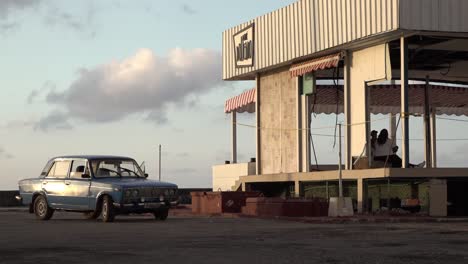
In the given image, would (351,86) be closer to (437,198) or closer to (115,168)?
(437,198)

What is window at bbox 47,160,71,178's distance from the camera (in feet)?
79.5

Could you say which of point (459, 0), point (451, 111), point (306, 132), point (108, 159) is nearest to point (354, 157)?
point (306, 132)

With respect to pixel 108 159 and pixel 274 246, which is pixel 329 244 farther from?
pixel 108 159

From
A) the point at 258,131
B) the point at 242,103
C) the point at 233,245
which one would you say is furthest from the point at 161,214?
the point at 242,103

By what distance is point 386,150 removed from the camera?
28.3 m

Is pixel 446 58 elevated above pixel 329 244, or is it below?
above

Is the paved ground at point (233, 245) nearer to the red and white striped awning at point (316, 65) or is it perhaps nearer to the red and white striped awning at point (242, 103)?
the red and white striped awning at point (316, 65)

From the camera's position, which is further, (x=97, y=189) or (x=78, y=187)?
(x=78, y=187)

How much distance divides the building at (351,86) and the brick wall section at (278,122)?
0.13 ft

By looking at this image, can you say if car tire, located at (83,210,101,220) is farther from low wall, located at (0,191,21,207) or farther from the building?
low wall, located at (0,191,21,207)

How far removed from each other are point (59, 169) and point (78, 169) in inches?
33.7

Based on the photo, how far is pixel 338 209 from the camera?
24875 millimetres

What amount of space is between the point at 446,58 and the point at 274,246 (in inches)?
845

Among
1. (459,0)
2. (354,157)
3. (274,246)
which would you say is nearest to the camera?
(274,246)
